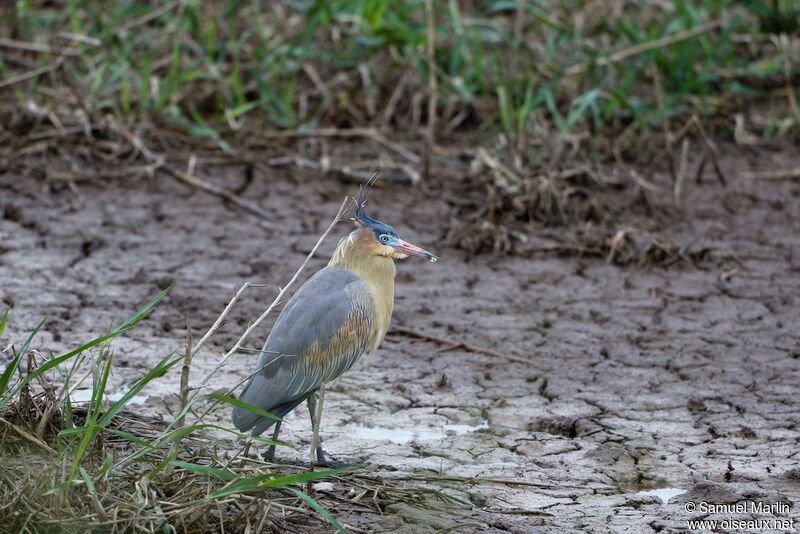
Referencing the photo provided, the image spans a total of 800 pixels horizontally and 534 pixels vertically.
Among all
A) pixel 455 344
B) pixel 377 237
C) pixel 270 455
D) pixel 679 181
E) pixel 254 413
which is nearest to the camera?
pixel 254 413

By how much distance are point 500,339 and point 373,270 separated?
140cm

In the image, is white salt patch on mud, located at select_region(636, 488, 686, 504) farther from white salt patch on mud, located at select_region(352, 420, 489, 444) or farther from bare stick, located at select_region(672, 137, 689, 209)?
bare stick, located at select_region(672, 137, 689, 209)

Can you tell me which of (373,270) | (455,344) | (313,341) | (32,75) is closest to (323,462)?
(313,341)

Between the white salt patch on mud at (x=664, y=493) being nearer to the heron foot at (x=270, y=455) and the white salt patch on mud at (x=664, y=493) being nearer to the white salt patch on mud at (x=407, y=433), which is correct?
the white salt patch on mud at (x=407, y=433)

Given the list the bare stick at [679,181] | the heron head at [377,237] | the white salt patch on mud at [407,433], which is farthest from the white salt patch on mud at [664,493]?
the bare stick at [679,181]

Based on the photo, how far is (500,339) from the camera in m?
5.98

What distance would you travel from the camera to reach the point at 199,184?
307 inches

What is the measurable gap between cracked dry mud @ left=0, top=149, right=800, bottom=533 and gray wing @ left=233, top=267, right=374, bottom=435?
332 millimetres

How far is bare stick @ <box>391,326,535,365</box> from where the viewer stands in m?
5.70

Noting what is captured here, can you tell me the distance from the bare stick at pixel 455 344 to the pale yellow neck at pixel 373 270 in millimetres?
1071

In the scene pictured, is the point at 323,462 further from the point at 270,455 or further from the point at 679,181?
the point at 679,181

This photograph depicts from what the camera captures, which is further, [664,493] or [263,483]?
[664,493]

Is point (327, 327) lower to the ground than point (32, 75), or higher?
lower

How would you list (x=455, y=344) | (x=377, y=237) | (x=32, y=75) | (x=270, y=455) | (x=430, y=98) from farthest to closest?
1. (x=430, y=98)
2. (x=32, y=75)
3. (x=455, y=344)
4. (x=377, y=237)
5. (x=270, y=455)
